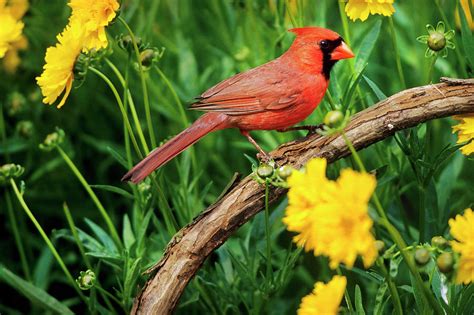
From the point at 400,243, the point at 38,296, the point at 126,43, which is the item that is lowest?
the point at 38,296

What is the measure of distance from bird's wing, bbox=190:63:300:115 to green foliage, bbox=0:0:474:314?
4.5 inches

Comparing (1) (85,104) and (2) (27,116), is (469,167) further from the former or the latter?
(2) (27,116)

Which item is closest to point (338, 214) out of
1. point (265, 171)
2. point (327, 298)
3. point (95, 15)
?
point (327, 298)

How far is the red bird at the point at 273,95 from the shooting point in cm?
108

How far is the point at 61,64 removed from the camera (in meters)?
1.10

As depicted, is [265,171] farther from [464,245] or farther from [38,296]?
[38,296]

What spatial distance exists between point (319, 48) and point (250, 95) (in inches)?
4.3

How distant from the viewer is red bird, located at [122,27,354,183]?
108 centimetres

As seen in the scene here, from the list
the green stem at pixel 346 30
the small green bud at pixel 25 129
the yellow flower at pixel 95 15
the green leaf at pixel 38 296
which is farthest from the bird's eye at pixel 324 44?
the small green bud at pixel 25 129

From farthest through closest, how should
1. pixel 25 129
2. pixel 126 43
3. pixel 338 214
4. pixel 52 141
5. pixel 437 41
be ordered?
pixel 25 129, pixel 52 141, pixel 126 43, pixel 437 41, pixel 338 214

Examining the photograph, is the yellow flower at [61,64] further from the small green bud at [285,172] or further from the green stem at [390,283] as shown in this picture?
the green stem at [390,283]

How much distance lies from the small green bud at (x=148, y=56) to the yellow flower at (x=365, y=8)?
31 cm

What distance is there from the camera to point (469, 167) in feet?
5.55

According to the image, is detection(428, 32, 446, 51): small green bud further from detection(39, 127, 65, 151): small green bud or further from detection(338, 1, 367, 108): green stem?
detection(39, 127, 65, 151): small green bud
